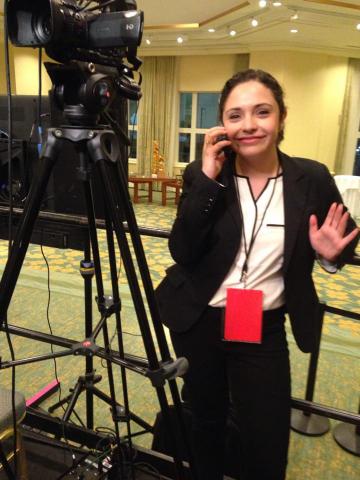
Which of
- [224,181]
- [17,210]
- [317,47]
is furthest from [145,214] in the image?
[224,181]

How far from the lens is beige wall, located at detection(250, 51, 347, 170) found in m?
7.15

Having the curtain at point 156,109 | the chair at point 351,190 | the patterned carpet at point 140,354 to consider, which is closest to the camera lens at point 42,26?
the patterned carpet at point 140,354

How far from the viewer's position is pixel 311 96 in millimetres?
7410

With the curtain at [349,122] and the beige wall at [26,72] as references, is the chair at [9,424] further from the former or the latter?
the curtain at [349,122]

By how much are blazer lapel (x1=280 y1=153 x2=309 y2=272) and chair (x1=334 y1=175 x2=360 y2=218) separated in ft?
18.9

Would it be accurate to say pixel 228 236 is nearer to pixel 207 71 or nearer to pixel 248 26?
pixel 248 26

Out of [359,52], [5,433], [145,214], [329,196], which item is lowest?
[145,214]

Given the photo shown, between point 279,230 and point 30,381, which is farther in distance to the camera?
point 30,381

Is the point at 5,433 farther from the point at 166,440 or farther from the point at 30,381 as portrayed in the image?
the point at 30,381

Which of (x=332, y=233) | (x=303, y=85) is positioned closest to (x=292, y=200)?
(x=332, y=233)

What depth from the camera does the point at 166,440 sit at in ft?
4.33

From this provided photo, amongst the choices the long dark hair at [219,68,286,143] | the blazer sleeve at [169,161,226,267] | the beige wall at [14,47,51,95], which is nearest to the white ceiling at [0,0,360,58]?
the beige wall at [14,47,51,95]

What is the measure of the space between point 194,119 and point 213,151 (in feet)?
27.2

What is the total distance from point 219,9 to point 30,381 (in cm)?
549
